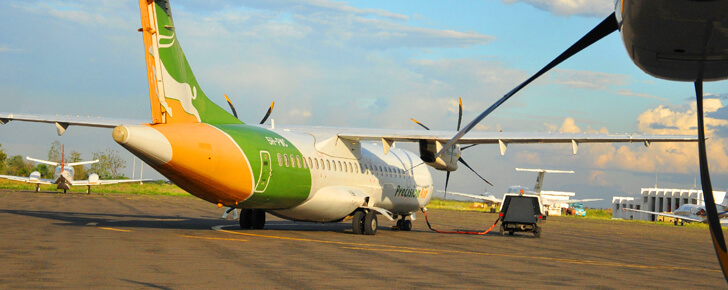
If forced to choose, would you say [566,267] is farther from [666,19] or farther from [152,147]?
[666,19]

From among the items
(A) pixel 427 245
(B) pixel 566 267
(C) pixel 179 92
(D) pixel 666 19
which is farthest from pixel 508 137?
(D) pixel 666 19

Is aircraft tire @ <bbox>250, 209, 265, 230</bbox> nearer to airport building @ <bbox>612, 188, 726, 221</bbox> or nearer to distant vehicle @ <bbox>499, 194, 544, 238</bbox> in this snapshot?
distant vehicle @ <bbox>499, 194, 544, 238</bbox>

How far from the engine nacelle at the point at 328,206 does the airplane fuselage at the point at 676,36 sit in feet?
53.2

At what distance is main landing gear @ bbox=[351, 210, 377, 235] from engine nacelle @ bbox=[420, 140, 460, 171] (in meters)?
2.68

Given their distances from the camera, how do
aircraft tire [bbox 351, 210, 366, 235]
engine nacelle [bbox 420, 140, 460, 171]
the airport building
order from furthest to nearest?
the airport building
engine nacelle [bbox 420, 140, 460, 171]
aircraft tire [bbox 351, 210, 366, 235]

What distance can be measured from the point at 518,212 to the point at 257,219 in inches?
417

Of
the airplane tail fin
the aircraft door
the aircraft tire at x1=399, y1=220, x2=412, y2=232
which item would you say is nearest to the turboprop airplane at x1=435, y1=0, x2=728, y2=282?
the airplane tail fin

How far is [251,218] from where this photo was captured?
20.9 m

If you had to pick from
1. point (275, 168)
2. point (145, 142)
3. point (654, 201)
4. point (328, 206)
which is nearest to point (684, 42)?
point (145, 142)

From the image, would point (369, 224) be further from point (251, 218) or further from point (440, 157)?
point (440, 157)

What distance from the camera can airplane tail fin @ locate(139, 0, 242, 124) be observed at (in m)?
16.1

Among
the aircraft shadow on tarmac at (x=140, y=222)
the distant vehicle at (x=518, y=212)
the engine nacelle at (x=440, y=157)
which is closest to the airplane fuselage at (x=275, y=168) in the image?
the engine nacelle at (x=440, y=157)

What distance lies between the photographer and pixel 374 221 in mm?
21734

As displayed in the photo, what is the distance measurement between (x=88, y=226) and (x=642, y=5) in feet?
59.0
